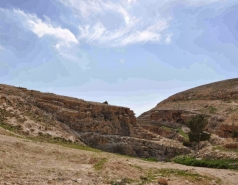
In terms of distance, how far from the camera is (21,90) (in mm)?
34312

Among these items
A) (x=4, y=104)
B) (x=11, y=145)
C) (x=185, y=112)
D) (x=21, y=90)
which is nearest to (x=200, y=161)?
(x=11, y=145)

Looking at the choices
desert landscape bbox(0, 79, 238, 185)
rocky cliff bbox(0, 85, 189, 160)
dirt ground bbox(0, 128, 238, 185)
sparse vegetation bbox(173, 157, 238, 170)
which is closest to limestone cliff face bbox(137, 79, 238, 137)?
desert landscape bbox(0, 79, 238, 185)

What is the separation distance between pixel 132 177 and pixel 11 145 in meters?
8.69

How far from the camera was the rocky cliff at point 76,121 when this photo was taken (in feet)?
92.1

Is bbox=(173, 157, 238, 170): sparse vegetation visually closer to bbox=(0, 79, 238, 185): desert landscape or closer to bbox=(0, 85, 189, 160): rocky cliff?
bbox=(0, 79, 238, 185): desert landscape

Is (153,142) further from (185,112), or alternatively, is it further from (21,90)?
(185,112)

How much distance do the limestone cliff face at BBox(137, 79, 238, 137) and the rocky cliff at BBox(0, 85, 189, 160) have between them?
69.6 ft

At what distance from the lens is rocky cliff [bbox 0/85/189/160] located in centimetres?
2808

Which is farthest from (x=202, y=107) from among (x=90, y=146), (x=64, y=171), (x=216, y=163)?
(x=64, y=171)

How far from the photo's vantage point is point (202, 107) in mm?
70250

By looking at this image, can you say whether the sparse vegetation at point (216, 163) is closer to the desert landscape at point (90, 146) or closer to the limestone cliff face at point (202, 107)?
the desert landscape at point (90, 146)

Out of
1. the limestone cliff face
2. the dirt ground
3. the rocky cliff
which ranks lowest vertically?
the dirt ground

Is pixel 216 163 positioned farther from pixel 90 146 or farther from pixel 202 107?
pixel 202 107

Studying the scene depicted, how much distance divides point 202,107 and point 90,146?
45.2 m
